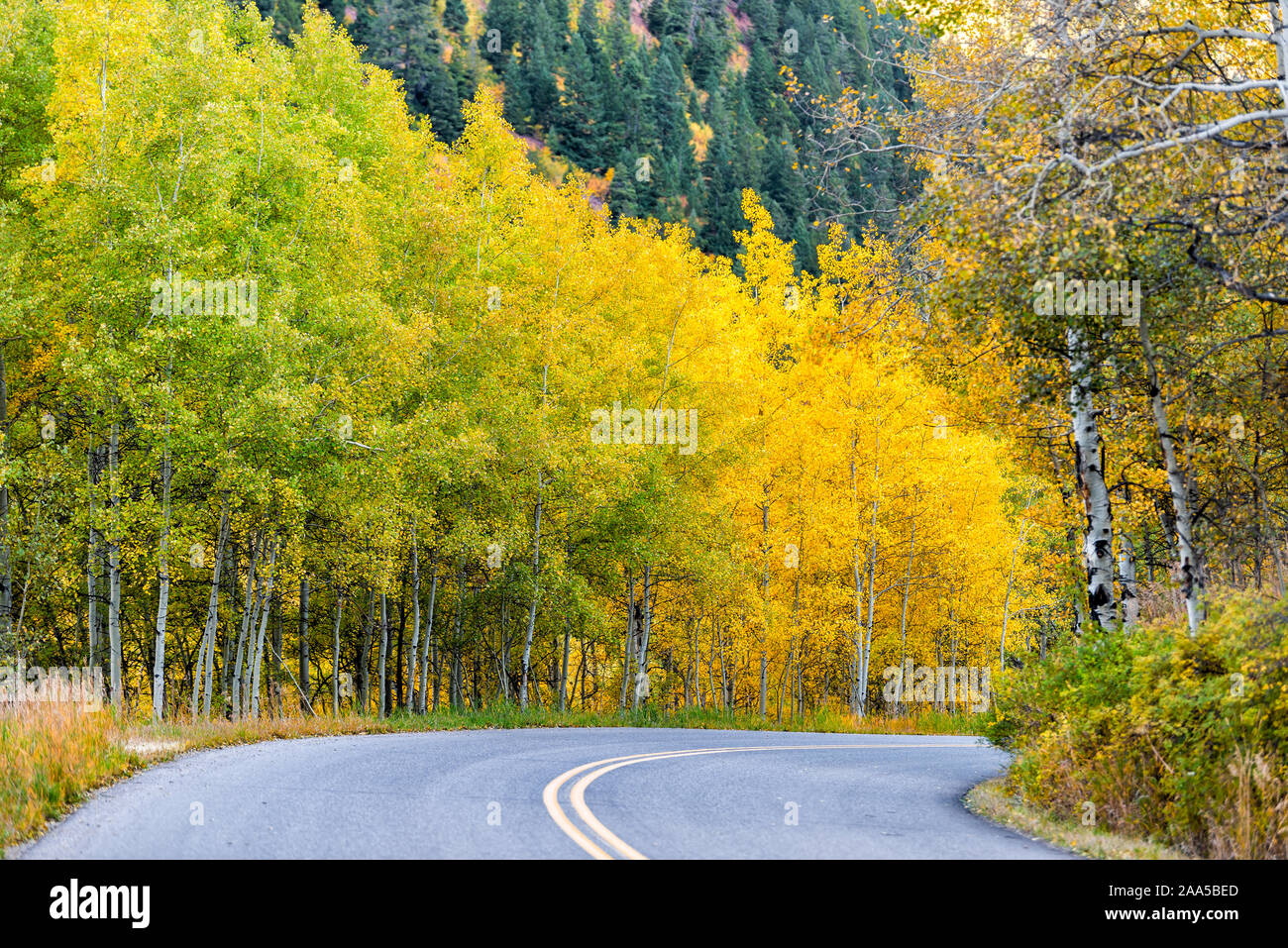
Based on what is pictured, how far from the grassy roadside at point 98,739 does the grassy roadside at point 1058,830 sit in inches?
77.9

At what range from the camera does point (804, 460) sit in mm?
28359

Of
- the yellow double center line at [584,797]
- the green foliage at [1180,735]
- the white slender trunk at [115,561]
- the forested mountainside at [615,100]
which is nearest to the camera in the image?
the yellow double center line at [584,797]

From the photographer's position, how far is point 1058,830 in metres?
8.98

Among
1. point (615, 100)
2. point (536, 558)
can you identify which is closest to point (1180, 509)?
point (536, 558)

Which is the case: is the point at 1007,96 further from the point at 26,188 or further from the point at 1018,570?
the point at 1018,570

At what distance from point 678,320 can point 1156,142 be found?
63.9 ft

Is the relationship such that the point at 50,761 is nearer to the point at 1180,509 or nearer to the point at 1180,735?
the point at 1180,735

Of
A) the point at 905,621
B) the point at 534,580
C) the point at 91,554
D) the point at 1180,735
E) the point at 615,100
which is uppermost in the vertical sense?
the point at 615,100

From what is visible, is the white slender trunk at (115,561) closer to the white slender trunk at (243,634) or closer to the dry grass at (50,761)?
the white slender trunk at (243,634)

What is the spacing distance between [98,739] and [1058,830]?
9.59 metres

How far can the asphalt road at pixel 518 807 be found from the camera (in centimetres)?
723
